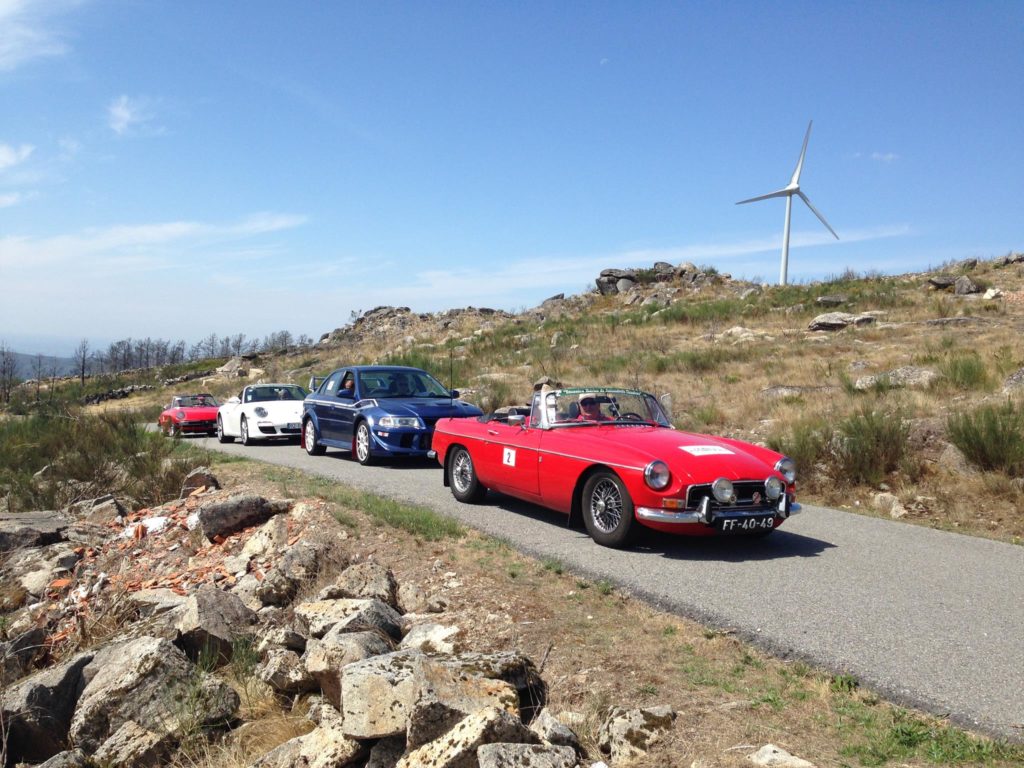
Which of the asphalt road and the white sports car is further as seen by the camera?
the white sports car

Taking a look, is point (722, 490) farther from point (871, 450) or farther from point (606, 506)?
point (871, 450)

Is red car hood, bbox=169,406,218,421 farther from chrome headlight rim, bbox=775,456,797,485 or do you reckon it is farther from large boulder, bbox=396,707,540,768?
large boulder, bbox=396,707,540,768

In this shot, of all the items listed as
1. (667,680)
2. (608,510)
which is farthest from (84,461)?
(667,680)

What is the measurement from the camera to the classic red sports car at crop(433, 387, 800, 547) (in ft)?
23.4

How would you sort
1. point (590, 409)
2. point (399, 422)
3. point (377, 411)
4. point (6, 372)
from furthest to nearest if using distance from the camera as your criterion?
point (6, 372)
point (377, 411)
point (399, 422)
point (590, 409)

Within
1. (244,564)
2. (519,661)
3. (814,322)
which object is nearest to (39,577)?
(244,564)

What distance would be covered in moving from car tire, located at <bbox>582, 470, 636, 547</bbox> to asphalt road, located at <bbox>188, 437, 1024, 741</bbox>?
140mm

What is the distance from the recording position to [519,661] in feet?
16.2

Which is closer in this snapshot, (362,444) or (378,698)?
(378,698)

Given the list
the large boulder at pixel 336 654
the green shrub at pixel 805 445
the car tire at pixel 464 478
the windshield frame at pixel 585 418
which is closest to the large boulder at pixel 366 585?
the large boulder at pixel 336 654

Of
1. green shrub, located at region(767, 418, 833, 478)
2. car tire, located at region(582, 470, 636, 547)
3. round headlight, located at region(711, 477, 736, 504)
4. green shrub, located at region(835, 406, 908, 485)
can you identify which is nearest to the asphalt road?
car tire, located at region(582, 470, 636, 547)

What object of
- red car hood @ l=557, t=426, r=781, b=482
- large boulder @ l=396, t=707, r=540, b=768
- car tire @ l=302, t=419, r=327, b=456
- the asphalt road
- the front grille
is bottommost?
large boulder @ l=396, t=707, r=540, b=768

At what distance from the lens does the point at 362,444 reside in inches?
550

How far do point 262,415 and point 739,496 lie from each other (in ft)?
43.0
